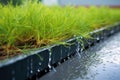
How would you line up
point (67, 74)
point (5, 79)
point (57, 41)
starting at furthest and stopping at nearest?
Result: point (57, 41) < point (67, 74) < point (5, 79)

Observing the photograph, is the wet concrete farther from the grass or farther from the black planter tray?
the grass

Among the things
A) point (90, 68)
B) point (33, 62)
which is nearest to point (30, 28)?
point (33, 62)

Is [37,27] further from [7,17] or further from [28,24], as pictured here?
[7,17]

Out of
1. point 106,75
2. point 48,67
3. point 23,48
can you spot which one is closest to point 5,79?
point 23,48

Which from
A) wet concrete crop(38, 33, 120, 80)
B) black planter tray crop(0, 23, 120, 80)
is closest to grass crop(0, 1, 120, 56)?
black planter tray crop(0, 23, 120, 80)

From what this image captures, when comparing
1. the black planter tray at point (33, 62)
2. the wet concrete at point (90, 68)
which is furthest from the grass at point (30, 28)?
the wet concrete at point (90, 68)

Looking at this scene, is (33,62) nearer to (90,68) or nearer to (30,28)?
(30,28)

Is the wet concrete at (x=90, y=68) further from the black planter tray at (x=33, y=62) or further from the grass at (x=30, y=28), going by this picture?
the grass at (x=30, y=28)

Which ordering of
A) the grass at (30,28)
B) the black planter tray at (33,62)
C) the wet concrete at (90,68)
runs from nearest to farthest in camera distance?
the black planter tray at (33,62) → the grass at (30,28) → the wet concrete at (90,68)
